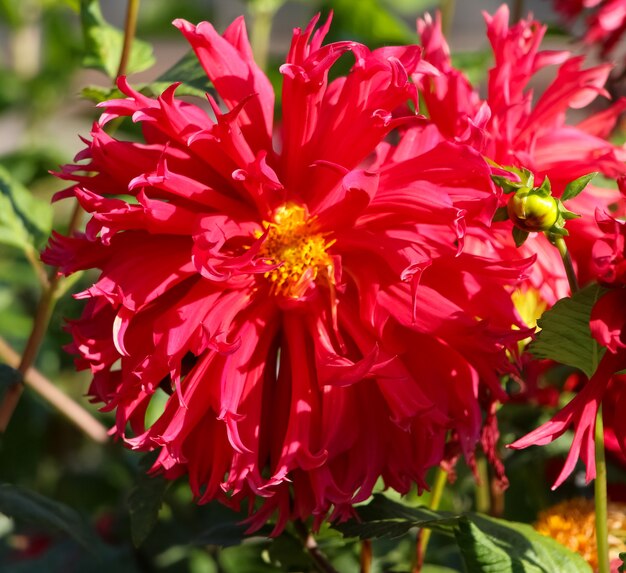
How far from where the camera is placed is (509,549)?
0.56m

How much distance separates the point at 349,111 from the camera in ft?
1.75

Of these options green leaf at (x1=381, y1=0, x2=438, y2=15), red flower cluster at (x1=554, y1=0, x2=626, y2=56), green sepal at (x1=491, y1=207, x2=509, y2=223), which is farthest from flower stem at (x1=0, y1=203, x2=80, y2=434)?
green leaf at (x1=381, y1=0, x2=438, y2=15)

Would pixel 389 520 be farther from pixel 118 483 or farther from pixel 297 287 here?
pixel 118 483

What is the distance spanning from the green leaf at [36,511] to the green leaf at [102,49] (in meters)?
0.33

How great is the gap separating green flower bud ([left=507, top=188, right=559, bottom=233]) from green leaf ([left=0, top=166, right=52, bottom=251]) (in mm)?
486

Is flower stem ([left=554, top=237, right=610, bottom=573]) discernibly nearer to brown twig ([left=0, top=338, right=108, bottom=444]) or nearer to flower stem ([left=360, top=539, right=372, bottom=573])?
flower stem ([left=360, top=539, right=372, bottom=573])

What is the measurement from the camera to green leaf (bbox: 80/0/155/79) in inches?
30.2

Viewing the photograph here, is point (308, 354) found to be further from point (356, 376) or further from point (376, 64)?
point (376, 64)

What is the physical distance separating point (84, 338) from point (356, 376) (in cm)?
16

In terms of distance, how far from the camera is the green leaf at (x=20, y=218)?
819 mm

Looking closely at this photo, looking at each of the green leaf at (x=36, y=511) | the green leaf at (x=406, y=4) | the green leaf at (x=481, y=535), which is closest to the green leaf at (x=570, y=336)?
the green leaf at (x=481, y=535)

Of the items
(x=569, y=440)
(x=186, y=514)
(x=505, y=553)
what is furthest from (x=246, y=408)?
(x=186, y=514)

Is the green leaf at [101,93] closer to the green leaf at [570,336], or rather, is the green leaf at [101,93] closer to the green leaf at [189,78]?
the green leaf at [189,78]

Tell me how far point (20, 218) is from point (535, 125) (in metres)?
0.46
